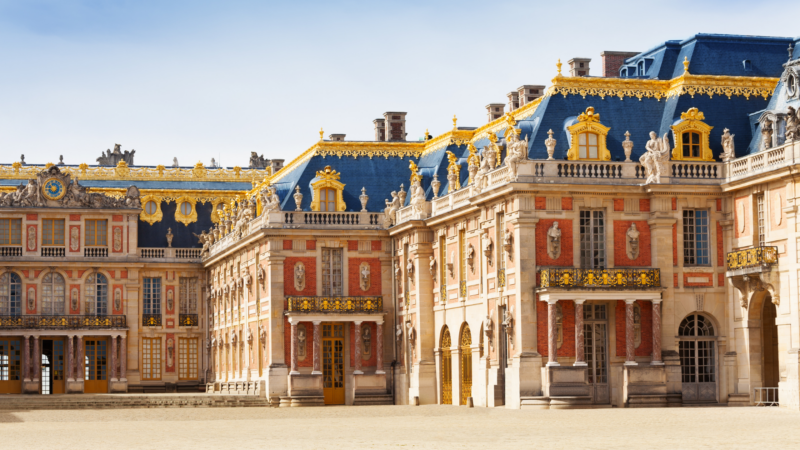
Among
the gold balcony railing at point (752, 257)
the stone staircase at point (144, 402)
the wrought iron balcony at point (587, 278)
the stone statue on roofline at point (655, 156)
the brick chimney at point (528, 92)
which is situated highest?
the brick chimney at point (528, 92)

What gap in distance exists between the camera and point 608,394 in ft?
134

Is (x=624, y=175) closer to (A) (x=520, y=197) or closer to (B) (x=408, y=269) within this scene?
(A) (x=520, y=197)

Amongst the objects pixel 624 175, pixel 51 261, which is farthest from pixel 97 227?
pixel 624 175

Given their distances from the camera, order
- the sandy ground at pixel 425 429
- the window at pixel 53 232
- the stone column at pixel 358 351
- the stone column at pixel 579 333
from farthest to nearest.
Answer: the window at pixel 53 232
the stone column at pixel 358 351
the stone column at pixel 579 333
the sandy ground at pixel 425 429

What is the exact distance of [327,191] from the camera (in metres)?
53.2

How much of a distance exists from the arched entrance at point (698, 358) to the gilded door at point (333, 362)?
1519 centimetres

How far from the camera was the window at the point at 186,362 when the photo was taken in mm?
68694

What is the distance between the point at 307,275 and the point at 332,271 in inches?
38.5

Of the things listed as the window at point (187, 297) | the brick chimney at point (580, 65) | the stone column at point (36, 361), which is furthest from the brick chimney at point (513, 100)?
the stone column at point (36, 361)

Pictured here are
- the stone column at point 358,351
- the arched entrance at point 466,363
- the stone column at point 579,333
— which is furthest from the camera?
the stone column at point 358,351

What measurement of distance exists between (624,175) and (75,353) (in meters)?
34.9

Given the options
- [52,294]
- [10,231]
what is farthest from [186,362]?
[10,231]

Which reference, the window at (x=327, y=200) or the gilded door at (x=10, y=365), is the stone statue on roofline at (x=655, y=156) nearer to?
the window at (x=327, y=200)

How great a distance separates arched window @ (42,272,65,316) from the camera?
67.1 m
